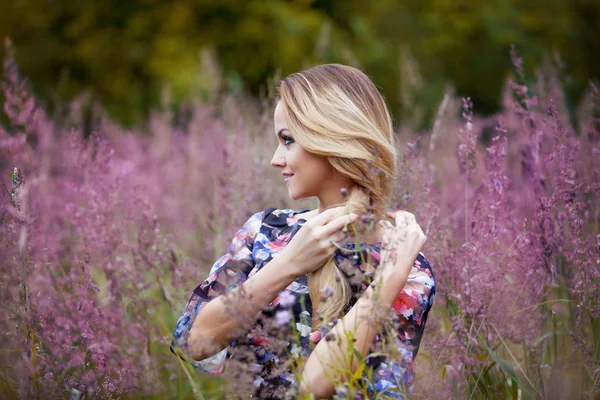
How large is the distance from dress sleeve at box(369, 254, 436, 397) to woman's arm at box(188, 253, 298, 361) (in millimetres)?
324

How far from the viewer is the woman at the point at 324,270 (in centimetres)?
173

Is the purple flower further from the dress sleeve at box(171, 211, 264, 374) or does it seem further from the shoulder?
the shoulder

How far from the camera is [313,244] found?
183 centimetres

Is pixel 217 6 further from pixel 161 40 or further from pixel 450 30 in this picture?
pixel 450 30

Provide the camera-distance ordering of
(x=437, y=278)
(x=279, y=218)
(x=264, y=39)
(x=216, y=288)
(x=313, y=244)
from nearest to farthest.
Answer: (x=313, y=244) < (x=216, y=288) < (x=279, y=218) < (x=437, y=278) < (x=264, y=39)

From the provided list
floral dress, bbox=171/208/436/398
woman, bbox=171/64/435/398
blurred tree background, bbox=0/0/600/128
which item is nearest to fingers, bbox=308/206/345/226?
woman, bbox=171/64/435/398

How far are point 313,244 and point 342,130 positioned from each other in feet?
1.21

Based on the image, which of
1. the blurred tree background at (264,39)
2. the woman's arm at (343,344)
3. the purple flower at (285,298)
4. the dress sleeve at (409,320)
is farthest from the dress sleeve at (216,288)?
the blurred tree background at (264,39)

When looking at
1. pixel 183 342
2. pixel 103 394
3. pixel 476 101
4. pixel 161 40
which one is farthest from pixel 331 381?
pixel 476 101

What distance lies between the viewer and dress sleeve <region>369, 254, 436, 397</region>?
1.83 m

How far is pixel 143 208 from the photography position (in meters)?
2.83

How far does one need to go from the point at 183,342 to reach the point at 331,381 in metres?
0.46

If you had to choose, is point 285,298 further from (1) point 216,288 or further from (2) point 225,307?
(1) point 216,288

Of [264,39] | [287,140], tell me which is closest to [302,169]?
[287,140]
